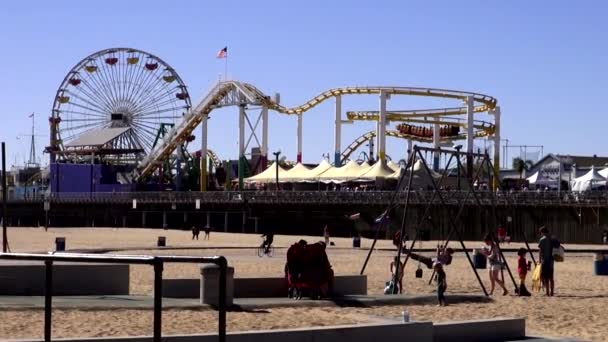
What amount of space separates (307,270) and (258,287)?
1069 mm

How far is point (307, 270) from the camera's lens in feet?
61.1

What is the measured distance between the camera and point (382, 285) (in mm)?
24531

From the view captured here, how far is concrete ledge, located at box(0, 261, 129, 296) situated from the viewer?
17.8m

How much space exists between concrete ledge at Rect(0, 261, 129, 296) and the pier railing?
2484cm

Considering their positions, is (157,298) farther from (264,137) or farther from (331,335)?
(264,137)

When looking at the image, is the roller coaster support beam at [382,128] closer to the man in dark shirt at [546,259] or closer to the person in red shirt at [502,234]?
the person in red shirt at [502,234]

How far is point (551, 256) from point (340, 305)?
6368 mm

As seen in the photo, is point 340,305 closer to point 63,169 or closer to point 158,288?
point 158,288

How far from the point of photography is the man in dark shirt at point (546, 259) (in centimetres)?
2228

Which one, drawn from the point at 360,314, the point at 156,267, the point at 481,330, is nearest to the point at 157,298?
the point at 156,267

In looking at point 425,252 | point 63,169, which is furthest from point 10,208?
point 425,252

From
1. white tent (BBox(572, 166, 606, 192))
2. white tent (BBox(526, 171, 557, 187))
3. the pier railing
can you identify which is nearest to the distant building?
white tent (BBox(526, 171, 557, 187))

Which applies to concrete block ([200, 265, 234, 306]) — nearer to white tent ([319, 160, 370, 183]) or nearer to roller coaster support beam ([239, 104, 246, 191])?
white tent ([319, 160, 370, 183])

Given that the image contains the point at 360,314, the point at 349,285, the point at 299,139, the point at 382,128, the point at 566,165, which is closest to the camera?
the point at 360,314
